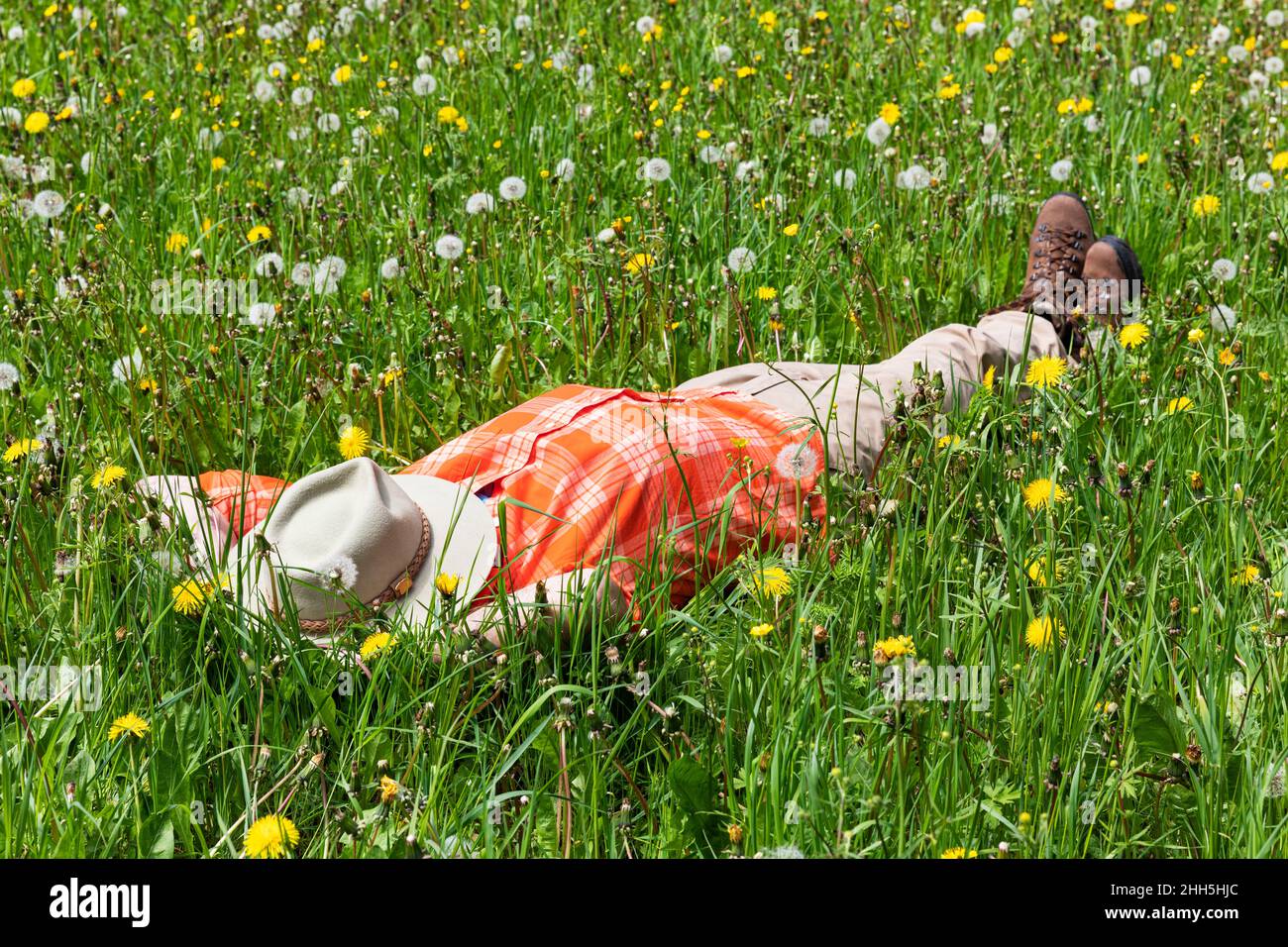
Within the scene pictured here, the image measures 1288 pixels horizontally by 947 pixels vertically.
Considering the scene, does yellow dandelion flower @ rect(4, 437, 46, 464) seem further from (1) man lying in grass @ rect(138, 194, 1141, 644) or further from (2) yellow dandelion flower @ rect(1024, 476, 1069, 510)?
(2) yellow dandelion flower @ rect(1024, 476, 1069, 510)

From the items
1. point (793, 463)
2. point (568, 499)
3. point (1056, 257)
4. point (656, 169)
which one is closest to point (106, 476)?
point (568, 499)

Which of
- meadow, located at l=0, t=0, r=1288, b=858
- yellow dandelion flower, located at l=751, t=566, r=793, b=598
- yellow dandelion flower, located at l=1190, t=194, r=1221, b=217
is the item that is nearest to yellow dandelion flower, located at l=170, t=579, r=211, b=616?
meadow, located at l=0, t=0, r=1288, b=858

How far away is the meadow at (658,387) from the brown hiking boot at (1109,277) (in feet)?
0.53

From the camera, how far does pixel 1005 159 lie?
4.00m

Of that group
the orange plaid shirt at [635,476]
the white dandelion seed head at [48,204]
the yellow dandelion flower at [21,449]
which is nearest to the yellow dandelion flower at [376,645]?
the orange plaid shirt at [635,476]

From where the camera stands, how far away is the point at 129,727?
1.92 meters

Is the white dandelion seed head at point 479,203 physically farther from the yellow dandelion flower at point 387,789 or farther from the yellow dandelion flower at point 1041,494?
the yellow dandelion flower at point 387,789

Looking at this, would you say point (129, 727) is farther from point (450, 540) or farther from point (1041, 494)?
→ point (1041, 494)

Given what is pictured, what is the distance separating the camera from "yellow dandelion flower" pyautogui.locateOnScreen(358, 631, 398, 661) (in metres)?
2.00

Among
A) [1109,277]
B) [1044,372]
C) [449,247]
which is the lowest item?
[1044,372]

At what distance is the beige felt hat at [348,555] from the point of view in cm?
218

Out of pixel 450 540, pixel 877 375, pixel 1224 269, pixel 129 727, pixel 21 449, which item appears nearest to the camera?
pixel 129 727

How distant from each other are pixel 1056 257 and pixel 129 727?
2621mm

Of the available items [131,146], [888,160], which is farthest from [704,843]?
[131,146]
